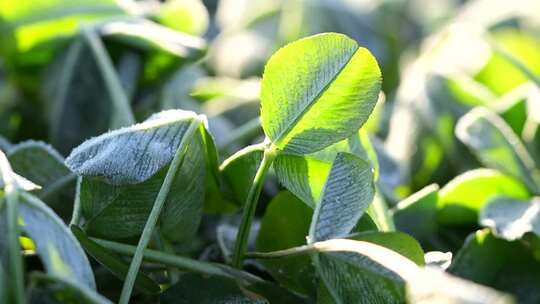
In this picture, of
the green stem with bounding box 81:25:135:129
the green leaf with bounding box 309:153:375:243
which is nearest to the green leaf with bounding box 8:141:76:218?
the green stem with bounding box 81:25:135:129

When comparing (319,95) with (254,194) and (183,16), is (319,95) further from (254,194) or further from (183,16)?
(183,16)

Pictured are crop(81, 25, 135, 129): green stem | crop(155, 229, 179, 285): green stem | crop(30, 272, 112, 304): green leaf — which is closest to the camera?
crop(30, 272, 112, 304): green leaf

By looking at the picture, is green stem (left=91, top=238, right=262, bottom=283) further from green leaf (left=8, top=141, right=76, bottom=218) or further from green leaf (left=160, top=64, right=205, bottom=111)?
green leaf (left=160, top=64, right=205, bottom=111)

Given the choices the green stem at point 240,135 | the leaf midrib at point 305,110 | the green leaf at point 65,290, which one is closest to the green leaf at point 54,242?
the green leaf at point 65,290

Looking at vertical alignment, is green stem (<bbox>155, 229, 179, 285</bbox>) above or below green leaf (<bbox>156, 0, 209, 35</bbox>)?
below

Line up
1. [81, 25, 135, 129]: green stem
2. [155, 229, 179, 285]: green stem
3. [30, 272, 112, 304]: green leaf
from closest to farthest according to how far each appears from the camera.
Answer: [30, 272, 112, 304]: green leaf, [155, 229, 179, 285]: green stem, [81, 25, 135, 129]: green stem

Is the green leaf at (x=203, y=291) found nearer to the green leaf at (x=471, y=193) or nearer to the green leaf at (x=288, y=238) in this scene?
the green leaf at (x=288, y=238)

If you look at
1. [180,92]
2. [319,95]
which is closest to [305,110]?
Answer: [319,95]
